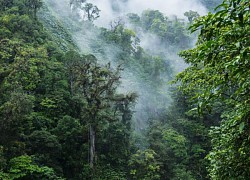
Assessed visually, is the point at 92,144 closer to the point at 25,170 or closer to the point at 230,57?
the point at 25,170

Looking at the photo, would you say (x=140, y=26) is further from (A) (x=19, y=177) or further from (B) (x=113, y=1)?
(A) (x=19, y=177)

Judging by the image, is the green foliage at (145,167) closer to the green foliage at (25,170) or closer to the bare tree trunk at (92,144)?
the bare tree trunk at (92,144)

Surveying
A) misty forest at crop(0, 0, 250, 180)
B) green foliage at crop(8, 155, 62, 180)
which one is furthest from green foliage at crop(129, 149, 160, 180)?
green foliage at crop(8, 155, 62, 180)

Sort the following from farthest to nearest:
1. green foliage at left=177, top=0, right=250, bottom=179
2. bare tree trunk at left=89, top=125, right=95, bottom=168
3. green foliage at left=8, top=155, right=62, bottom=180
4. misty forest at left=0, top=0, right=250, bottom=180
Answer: bare tree trunk at left=89, top=125, right=95, bottom=168, green foliage at left=8, top=155, right=62, bottom=180, misty forest at left=0, top=0, right=250, bottom=180, green foliage at left=177, top=0, right=250, bottom=179

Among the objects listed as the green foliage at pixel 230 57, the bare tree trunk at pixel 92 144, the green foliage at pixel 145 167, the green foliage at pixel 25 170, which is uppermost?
the bare tree trunk at pixel 92 144

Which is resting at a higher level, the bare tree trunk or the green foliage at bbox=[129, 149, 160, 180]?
the bare tree trunk

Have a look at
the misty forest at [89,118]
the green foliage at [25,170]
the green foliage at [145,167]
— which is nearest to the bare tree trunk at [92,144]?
the misty forest at [89,118]

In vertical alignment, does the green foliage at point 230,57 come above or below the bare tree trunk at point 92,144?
below

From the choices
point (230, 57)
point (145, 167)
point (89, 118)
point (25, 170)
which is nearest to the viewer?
point (230, 57)

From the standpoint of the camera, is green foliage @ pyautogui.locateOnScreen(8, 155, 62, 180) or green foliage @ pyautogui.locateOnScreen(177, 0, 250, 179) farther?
green foliage @ pyautogui.locateOnScreen(8, 155, 62, 180)

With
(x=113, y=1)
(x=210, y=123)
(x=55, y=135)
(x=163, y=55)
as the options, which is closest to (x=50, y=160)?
(x=55, y=135)

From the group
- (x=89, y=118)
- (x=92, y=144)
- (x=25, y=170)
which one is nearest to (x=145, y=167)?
(x=92, y=144)

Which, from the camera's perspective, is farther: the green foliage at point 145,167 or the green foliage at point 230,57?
the green foliage at point 145,167

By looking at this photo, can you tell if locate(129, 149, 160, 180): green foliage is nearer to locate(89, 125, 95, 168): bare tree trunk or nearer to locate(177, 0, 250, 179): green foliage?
locate(89, 125, 95, 168): bare tree trunk
